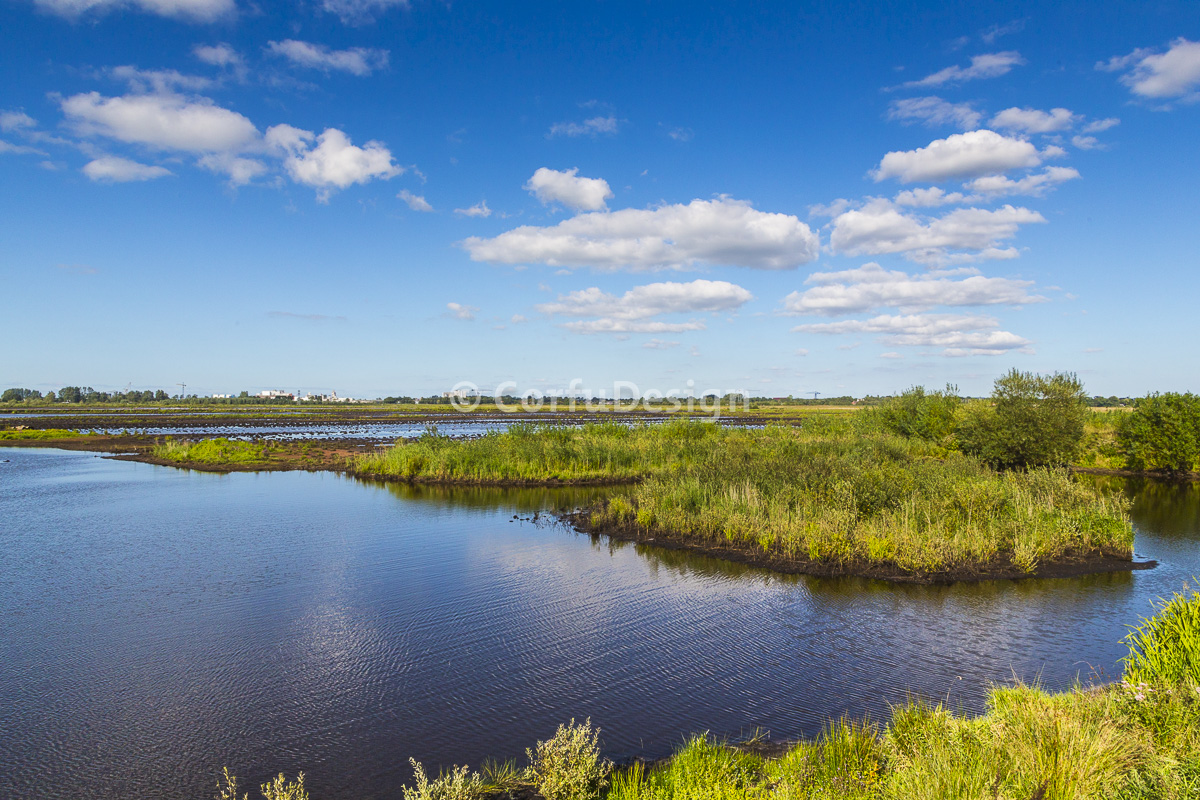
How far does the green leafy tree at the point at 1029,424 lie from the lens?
30.0 metres

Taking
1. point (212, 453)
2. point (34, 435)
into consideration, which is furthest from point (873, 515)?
point (34, 435)

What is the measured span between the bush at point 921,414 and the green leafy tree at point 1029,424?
21.7 feet

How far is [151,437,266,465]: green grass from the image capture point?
131ft

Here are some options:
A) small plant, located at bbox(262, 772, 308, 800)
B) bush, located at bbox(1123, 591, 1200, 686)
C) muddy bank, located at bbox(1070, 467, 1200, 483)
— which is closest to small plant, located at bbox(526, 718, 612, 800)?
small plant, located at bbox(262, 772, 308, 800)

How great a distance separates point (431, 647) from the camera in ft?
36.1

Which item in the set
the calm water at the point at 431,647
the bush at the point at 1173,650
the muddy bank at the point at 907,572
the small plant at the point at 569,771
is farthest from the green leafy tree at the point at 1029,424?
the small plant at the point at 569,771

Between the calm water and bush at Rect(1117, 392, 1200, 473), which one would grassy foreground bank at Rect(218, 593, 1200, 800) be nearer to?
the calm water

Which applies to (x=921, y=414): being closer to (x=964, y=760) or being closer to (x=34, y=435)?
(x=964, y=760)

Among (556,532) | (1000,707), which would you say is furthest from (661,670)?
(556,532)

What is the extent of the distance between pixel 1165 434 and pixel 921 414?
38.9 ft

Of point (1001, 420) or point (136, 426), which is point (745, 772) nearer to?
point (1001, 420)

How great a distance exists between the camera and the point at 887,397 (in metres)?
47.2

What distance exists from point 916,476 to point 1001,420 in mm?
14955

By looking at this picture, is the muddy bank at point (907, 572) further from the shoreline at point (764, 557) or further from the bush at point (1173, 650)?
the bush at point (1173, 650)
